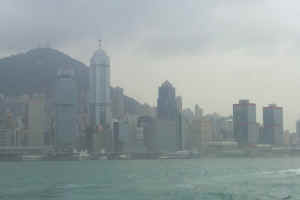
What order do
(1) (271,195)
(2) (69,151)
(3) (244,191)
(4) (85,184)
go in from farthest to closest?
(2) (69,151), (4) (85,184), (3) (244,191), (1) (271,195)

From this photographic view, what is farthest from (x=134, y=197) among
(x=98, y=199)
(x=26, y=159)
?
(x=26, y=159)

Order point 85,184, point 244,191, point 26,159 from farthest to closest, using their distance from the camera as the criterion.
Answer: point 26,159, point 85,184, point 244,191

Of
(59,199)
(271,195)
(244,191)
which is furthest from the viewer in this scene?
(244,191)

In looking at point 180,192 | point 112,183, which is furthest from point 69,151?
point 180,192

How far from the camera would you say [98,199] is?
157 ft

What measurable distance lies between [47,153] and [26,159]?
11717 mm

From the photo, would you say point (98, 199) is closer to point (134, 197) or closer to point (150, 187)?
point (134, 197)

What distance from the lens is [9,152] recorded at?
19425 cm

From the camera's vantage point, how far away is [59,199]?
4719 centimetres

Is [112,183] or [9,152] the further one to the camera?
[9,152]

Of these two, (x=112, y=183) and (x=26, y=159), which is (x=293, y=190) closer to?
(x=112, y=183)

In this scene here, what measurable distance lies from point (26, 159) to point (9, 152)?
13892 millimetres

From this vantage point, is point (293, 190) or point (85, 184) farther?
point (85, 184)

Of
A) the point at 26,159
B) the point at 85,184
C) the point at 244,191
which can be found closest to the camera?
the point at 244,191
